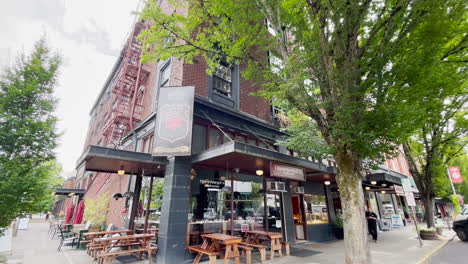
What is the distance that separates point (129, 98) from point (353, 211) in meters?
15.3

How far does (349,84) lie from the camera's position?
5906mm

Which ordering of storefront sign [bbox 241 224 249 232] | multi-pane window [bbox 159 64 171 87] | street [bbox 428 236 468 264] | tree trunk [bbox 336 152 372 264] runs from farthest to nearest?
1. multi-pane window [bbox 159 64 171 87]
2. storefront sign [bbox 241 224 249 232]
3. street [bbox 428 236 468 264]
4. tree trunk [bbox 336 152 372 264]

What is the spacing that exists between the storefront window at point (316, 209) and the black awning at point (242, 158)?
154 inches

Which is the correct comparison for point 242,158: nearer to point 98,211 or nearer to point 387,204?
point 98,211

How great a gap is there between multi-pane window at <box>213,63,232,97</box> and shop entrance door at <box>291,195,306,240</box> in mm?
7445

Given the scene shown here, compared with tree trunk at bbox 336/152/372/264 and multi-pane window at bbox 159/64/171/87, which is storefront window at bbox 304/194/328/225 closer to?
tree trunk at bbox 336/152/372/264

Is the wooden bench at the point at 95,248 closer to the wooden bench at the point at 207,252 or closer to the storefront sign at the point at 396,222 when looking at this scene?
the wooden bench at the point at 207,252

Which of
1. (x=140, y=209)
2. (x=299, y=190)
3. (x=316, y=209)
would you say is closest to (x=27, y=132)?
(x=140, y=209)

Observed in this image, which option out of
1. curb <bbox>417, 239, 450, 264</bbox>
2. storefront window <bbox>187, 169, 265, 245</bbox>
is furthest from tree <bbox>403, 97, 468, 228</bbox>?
storefront window <bbox>187, 169, 265, 245</bbox>

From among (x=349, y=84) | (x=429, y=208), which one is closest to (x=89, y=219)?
(x=349, y=84)

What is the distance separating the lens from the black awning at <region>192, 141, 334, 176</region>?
690 cm

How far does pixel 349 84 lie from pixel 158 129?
6594 millimetres

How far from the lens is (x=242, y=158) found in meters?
7.69

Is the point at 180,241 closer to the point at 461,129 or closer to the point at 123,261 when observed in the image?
the point at 123,261
